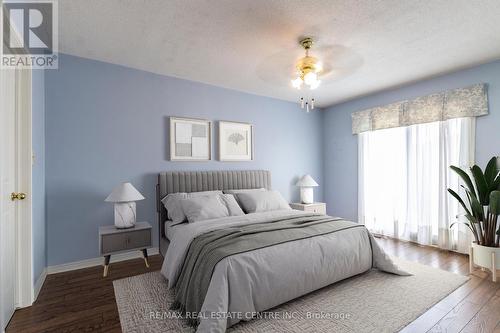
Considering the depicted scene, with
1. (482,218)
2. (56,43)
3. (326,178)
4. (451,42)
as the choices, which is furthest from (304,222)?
(56,43)

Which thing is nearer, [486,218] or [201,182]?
[486,218]

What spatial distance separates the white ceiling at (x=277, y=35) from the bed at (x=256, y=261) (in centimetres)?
198

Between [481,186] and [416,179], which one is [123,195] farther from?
[416,179]

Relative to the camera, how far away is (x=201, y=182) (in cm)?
374

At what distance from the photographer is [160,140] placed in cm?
354

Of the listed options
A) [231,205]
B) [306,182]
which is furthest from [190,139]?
[306,182]

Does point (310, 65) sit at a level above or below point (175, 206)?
above

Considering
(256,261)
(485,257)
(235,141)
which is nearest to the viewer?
(256,261)

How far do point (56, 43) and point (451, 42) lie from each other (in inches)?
171

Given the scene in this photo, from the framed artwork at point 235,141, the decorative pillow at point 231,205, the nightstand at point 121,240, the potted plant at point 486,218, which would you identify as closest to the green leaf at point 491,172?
the potted plant at point 486,218

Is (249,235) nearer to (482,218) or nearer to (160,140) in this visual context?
(160,140)

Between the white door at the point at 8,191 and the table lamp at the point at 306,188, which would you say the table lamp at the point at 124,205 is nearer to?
the white door at the point at 8,191

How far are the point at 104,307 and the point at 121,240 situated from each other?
794 millimetres

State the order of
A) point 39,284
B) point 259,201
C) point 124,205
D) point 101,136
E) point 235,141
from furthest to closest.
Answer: point 235,141, point 259,201, point 101,136, point 124,205, point 39,284
